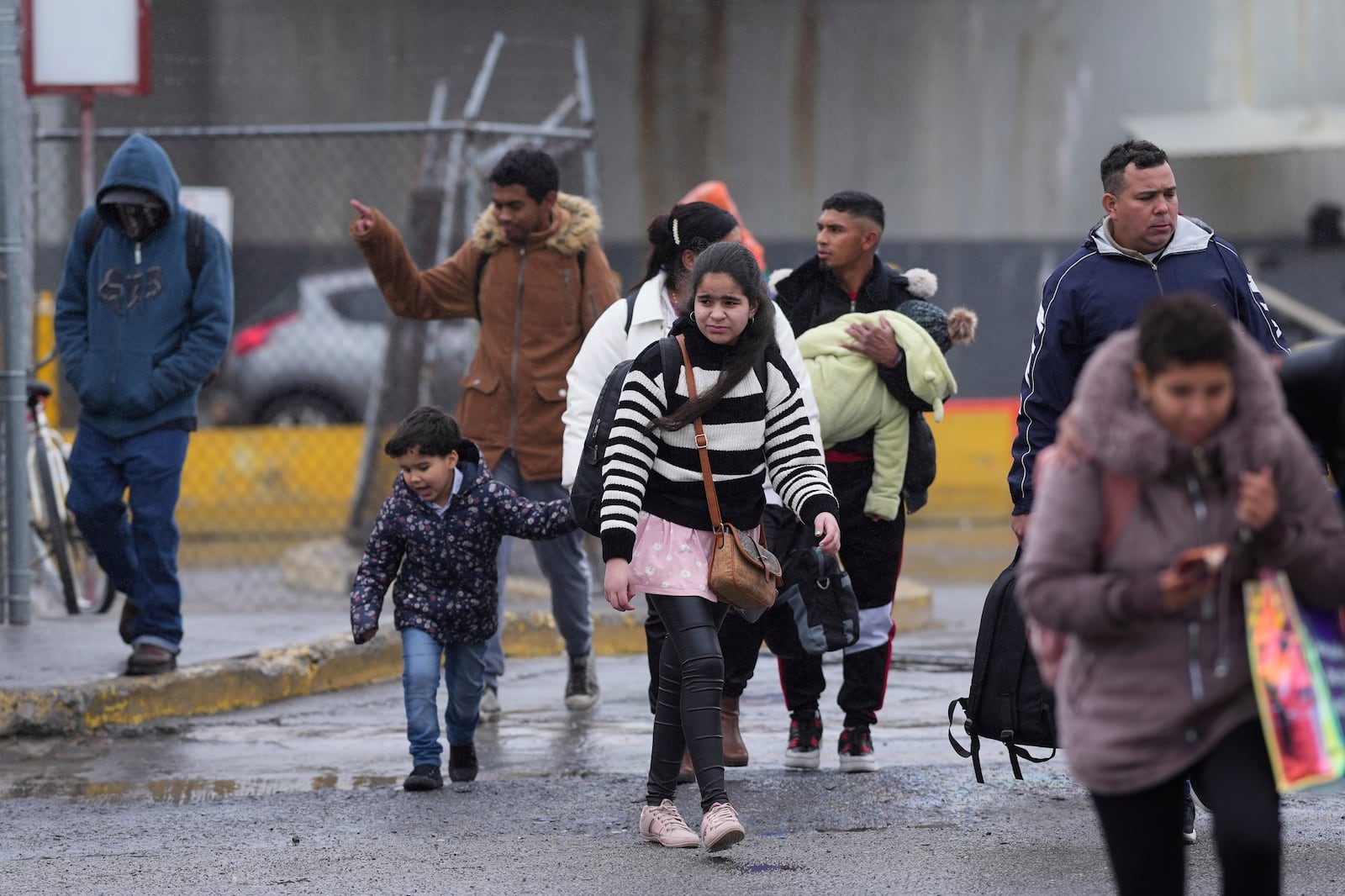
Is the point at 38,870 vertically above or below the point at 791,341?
below

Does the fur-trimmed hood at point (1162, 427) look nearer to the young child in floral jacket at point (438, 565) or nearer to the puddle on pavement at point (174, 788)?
the young child in floral jacket at point (438, 565)

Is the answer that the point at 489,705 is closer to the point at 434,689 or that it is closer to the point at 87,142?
the point at 434,689

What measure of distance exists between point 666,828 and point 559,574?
6.52 ft

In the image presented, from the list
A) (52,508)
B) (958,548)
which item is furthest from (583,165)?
(958,548)

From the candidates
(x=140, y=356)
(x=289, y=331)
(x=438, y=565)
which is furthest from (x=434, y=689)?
(x=289, y=331)

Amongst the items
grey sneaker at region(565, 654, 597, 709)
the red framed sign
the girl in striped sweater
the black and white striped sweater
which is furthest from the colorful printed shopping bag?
the red framed sign

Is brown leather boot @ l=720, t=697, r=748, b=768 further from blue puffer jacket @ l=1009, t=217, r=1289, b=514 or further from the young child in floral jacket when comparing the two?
blue puffer jacket @ l=1009, t=217, r=1289, b=514

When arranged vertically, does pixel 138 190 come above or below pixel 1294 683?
above

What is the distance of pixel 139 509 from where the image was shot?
22.3 ft

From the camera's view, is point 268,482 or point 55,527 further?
point 268,482

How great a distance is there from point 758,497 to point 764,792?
104cm

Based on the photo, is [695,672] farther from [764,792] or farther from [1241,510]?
[1241,510]

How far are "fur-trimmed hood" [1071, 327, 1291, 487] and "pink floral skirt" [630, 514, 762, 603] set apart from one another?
1.94 meters

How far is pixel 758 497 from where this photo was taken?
5.03 meters
